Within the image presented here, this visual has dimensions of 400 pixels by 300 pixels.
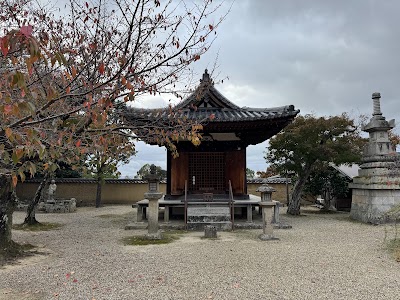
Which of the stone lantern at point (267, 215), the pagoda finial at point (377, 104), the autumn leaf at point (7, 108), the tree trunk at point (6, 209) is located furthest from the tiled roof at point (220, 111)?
the autumn leaf at point (7, 108)

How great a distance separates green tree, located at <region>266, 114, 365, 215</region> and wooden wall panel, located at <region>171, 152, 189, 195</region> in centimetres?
481

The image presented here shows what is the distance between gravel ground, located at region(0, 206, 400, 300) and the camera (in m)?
4.33

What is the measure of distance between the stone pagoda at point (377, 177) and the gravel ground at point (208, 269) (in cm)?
326

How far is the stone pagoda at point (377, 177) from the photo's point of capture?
11.4m

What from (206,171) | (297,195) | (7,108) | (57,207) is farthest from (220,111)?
(57,207)

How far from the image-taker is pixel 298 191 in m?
14.6

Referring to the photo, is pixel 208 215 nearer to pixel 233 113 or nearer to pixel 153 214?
pixel 153 214

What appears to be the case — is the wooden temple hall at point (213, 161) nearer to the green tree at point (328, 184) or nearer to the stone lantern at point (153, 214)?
the stone lantern at point (153, 214)

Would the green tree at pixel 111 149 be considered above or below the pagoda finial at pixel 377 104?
below

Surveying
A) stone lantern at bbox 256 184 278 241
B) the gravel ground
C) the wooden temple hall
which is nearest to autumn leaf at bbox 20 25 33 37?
the gravel ground

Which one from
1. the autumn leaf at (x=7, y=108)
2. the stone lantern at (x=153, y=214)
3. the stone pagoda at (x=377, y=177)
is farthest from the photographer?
the stone pagoda at (x=377, y=177)

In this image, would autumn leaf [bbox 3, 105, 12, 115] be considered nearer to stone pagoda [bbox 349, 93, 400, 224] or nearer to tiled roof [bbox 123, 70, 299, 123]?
tiled roof [bbox 123, 70, 299, 123]

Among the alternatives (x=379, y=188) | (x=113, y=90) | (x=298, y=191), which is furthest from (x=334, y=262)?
(x=298, y=191)

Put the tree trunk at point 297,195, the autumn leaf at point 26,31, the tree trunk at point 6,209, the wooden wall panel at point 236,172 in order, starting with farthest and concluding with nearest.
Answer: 1. the tree trunk at point 297,195
2. the wooden wall panel at point 236,172
3. the tree trunk at point 6,209
4. the autumn leaf at point 26,31
